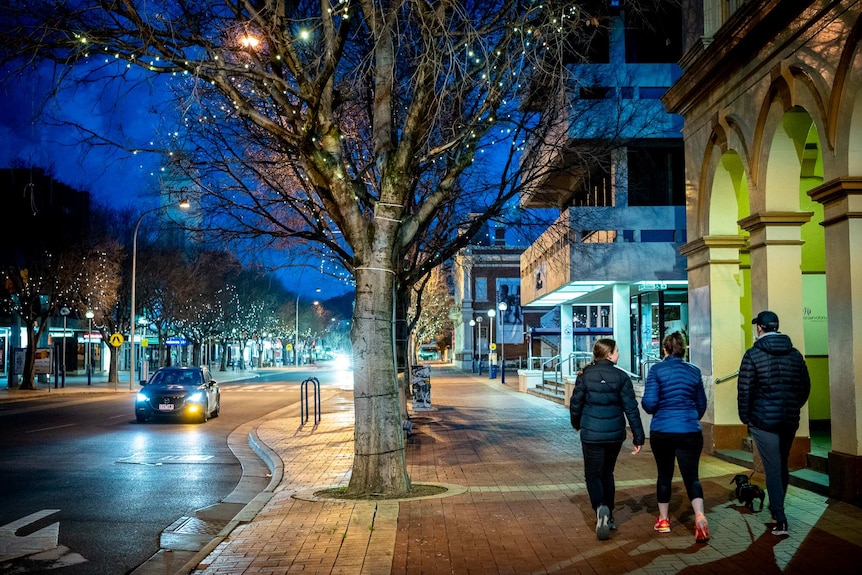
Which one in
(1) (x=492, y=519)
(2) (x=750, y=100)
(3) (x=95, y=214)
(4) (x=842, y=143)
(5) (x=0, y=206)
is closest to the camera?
(1) (x=492, y=519)

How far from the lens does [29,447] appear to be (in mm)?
15852

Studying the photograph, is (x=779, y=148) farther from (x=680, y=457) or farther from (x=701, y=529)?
(x=701, y=529)

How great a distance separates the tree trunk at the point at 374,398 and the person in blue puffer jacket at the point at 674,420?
3.32 meters

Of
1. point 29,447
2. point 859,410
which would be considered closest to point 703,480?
point 859,410

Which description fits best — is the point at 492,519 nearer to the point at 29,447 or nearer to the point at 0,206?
the point at 29,447

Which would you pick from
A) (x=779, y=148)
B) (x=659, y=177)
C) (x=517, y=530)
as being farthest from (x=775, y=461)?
(x=659, y=177)

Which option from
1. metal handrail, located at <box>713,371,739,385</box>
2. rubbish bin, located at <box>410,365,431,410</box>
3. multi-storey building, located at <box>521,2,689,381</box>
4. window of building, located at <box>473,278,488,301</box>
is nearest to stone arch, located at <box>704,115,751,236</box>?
metal handrail, located at <box>713,371,739,385</box>

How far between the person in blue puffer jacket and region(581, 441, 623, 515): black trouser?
394 millimetres

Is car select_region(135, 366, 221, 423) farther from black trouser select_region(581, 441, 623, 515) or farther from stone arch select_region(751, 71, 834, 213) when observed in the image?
black trouser select_region(581, 441, 623, 515)

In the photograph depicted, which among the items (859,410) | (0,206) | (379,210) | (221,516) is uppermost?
(0,206)

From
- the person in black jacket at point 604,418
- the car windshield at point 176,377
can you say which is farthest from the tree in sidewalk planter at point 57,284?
the person in black jacket at point 604,418

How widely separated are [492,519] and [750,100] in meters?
7.01

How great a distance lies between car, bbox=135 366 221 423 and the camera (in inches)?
838

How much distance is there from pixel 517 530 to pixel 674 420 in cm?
178
